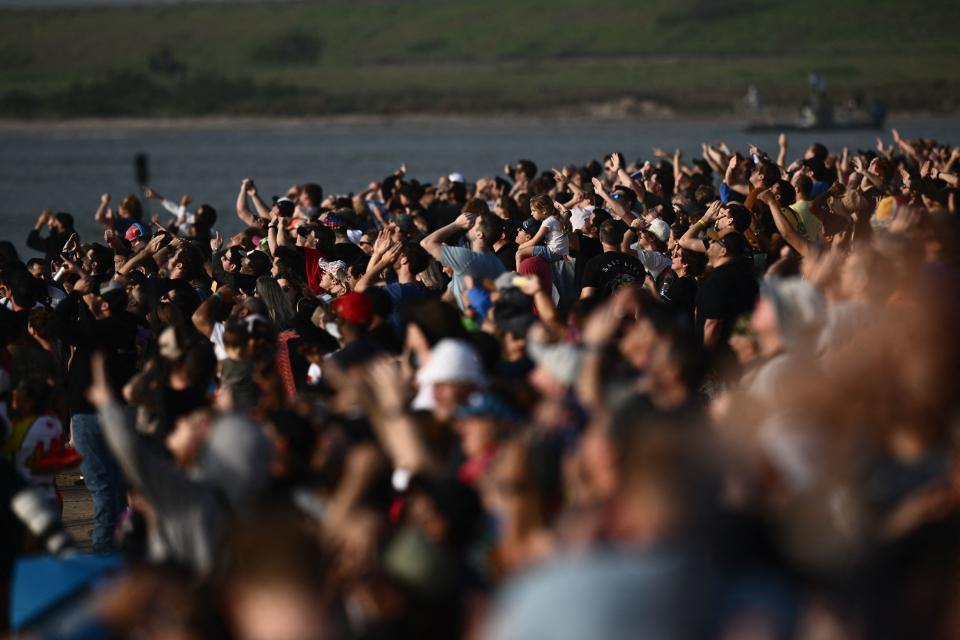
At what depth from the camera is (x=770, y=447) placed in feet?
18.9

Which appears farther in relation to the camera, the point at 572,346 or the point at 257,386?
the point at 257,386

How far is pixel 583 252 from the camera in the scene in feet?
42.2

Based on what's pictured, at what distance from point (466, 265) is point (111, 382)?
8.08 ft

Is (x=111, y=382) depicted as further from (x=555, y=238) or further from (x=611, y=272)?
(x=555, y=238)

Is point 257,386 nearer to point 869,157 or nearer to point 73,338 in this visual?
point 73,338

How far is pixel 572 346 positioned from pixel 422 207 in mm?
10832

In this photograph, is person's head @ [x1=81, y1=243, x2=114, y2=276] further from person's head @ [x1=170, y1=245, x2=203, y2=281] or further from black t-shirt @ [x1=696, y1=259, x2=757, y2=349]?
black t-shirt @ [x1=696, y1=259, x2=757, y2=349]

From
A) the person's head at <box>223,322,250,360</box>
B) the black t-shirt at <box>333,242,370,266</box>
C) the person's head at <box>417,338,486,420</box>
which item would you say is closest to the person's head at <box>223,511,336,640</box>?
the person's head at <box>417,338,486,420</box>

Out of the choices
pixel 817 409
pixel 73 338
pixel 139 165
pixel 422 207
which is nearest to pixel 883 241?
pixel 817 409

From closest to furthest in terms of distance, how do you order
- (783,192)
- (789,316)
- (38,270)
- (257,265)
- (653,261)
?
(789,316) → (257,265) → (653,261) → (783,192) → (38,270)

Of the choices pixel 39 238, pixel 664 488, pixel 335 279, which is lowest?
pixel 39 238

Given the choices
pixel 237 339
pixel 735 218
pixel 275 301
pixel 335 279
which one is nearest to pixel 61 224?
pixel 335 279

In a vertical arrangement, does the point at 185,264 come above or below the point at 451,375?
below

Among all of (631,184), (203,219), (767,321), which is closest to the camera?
(767,321)
